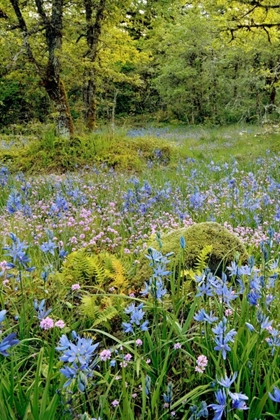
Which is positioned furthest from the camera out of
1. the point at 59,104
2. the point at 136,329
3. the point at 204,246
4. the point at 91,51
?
the point at 91,51

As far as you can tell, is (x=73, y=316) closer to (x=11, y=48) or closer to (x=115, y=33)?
(x=11, y=48)

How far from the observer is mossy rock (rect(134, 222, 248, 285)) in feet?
8.54

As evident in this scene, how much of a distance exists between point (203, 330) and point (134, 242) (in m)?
1.75

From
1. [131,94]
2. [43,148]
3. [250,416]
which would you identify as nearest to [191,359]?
[250,416]

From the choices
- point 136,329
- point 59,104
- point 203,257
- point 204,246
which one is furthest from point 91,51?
point 136,329

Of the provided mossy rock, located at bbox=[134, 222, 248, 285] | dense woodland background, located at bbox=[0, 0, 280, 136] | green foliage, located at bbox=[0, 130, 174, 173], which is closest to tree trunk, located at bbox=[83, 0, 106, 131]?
dense woodland background, located at bbox=[0, 0, 280, 136]

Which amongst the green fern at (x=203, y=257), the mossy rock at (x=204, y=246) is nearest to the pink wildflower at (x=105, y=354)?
the green fern at (x=203, y=257)

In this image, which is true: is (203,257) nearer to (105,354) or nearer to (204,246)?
(204,246)

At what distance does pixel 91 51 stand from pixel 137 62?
6377 mm

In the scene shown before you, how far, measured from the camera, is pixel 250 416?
4.60ft

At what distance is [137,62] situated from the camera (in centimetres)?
1579

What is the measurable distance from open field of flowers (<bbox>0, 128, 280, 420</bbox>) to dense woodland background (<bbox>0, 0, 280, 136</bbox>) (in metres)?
5.83

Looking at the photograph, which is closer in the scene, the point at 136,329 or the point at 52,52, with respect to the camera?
the point at 136,329

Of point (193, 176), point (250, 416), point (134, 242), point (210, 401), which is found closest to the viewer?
point (250, 416)
